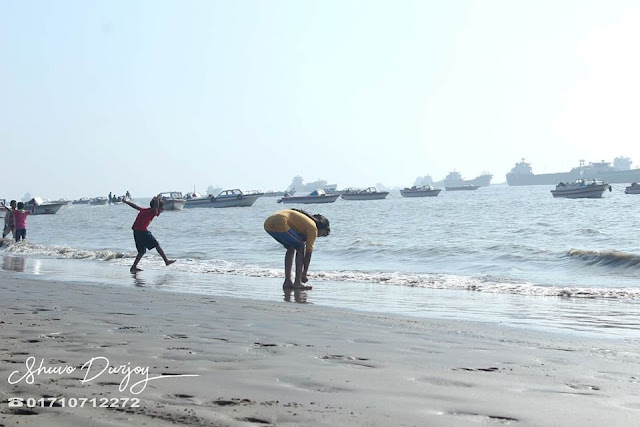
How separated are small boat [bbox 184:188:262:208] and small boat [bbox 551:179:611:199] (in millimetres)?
36071

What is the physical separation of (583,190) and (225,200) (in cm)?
4030

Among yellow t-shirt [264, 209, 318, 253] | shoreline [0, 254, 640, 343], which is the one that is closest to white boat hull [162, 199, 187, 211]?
shoreline [0, 254, 640, 343]

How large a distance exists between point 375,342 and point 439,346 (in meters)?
0.51

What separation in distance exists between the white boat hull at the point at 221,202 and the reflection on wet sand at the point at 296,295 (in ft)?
238

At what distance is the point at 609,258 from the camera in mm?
19812

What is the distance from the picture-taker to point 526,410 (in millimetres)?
3891

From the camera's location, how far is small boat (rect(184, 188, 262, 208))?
84625 mm

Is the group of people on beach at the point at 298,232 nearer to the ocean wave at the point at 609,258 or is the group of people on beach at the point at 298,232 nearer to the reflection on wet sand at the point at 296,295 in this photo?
the reflection on wet sand at the point at 296,295

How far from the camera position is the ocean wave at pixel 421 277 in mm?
12992

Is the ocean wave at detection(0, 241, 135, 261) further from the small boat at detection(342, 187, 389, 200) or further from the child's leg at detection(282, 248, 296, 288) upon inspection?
the small boat at detection(342, 187, 389, 200)

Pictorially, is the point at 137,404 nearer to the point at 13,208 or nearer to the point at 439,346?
the point at 439,346

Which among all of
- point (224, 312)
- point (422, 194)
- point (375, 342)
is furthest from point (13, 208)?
point (422, 194)

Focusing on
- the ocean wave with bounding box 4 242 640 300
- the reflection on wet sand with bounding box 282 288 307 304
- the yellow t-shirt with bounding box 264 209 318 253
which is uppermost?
the yellow t-shirt with bounding box 264 209 318 253

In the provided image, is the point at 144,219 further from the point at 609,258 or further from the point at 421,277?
the point at 609,258
